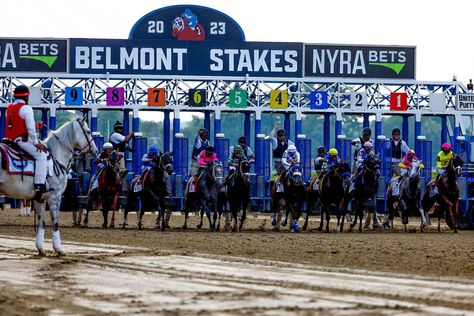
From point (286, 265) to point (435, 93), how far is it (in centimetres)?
2746

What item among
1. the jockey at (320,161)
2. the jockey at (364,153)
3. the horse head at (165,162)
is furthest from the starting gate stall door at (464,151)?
the horse head at (165,162)

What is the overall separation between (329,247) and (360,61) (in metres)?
23.5

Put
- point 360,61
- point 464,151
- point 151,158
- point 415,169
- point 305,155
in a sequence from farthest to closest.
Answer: point 360,61 → point 305,155 → point 464,151 → point 415,169 → point 151,158

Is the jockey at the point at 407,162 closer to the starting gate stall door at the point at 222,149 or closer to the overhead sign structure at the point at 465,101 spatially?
the starting gate stall door at the point at 222,149

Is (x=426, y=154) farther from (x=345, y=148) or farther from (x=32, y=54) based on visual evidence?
(x=32, y=54)

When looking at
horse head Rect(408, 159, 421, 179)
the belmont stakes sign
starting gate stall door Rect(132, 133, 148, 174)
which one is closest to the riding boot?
horse head Rect(408, 159, 421, 179)

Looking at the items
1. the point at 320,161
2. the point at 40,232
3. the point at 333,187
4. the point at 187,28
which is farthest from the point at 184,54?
the point at 40,232

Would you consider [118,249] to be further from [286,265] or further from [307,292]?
[307,292]

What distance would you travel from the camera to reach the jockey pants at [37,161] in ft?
58.6

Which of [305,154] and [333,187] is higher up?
[305,154]

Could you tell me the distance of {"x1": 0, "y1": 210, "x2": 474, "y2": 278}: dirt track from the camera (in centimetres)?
1673

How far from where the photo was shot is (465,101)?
141 ft

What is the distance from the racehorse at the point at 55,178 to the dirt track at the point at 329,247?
191cm

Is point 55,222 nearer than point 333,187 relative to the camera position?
Yes
